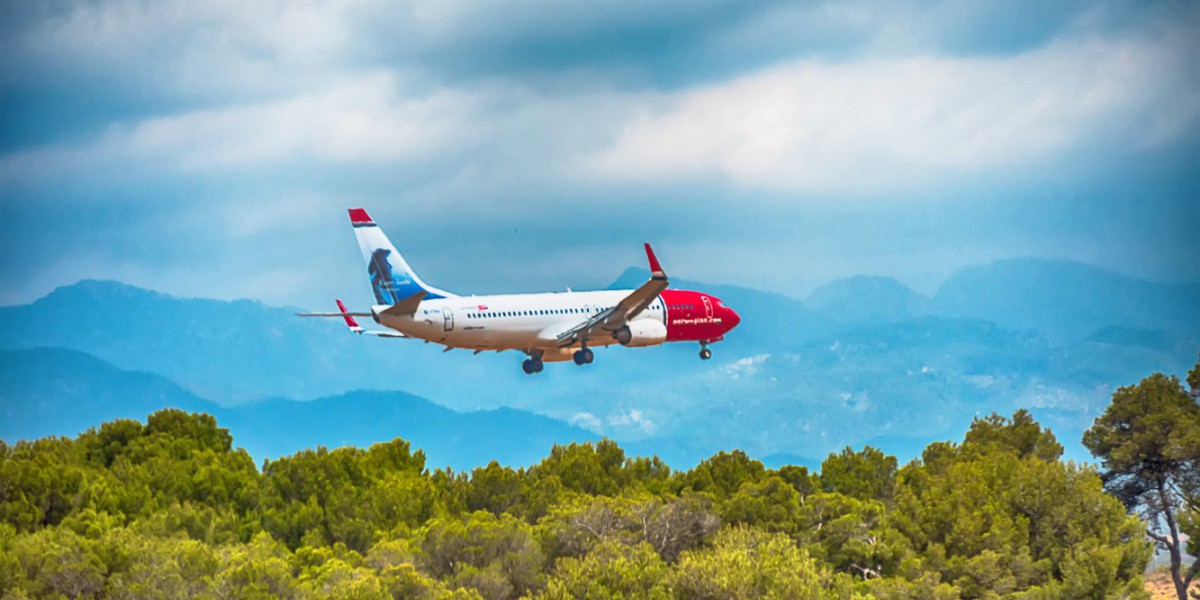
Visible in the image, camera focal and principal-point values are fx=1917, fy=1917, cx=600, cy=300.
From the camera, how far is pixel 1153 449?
134m

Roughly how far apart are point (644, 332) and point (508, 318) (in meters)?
8.83

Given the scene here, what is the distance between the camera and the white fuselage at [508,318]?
4294 inches

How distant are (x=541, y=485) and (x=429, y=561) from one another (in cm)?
2610

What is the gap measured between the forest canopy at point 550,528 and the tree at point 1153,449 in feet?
29.8

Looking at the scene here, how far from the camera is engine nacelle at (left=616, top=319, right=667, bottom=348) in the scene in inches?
4537

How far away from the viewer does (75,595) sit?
85.9 metres

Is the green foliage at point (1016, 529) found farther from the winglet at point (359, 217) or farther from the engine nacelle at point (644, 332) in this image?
the winglet at point (359, 217)

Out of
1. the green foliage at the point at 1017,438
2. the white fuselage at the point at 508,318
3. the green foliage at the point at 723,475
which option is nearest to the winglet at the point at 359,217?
the white fuselage at the point at 508,318

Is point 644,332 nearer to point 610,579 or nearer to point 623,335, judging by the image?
point 623,335

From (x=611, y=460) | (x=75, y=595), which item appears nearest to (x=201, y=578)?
(x=75, y=595)

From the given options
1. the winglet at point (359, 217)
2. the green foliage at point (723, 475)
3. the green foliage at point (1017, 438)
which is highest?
the winglet at point (359, 217)

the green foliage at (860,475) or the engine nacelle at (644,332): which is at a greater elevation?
the engine nacelle at (644,332)

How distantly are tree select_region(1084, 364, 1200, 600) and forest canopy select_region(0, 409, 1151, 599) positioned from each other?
9.08 meters

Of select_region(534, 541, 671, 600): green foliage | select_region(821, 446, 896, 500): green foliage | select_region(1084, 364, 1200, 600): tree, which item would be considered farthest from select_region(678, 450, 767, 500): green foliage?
select_region(534, 541, 671, 600): green foliage
